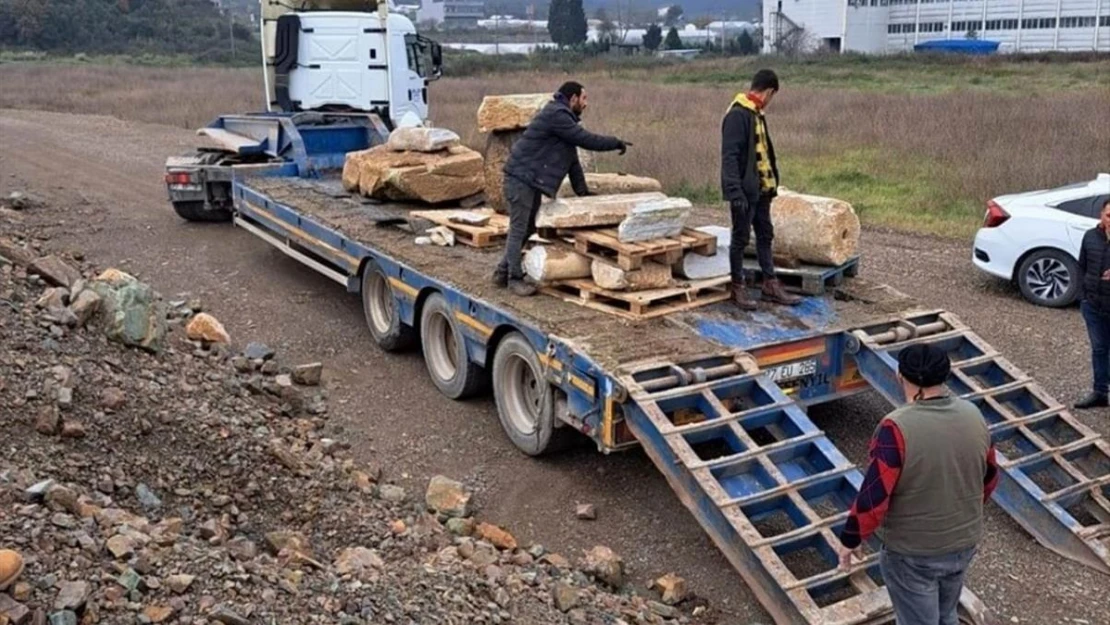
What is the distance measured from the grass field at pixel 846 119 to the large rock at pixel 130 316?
32.7 feet

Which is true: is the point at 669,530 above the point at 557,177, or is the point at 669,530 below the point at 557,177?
below

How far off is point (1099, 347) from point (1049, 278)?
9.98 ft

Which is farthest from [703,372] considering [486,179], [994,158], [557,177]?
[994,158]

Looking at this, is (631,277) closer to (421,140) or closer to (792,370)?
(792,370)

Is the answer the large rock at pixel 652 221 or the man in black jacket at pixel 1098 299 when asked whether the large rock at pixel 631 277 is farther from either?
the man in black jacket at pixel 1098 299

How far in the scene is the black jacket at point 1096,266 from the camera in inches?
289

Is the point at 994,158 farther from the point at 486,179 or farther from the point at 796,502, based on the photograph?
the point at 796,502

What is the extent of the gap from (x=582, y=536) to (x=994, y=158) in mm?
14113

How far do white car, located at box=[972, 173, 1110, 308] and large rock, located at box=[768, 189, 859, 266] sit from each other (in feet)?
12.4

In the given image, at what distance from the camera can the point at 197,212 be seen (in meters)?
14.0

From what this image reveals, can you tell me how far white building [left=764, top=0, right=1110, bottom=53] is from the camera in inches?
2837

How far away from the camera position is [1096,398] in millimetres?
7707

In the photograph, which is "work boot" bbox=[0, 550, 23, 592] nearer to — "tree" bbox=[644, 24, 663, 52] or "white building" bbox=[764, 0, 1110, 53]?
"white building" bbox=[764, 0, 1110, 53]

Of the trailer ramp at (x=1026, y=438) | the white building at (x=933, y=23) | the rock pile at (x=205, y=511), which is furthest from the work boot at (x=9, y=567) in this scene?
the white building at (x=933, y=23)
